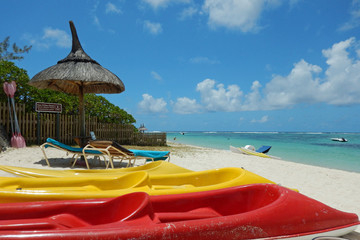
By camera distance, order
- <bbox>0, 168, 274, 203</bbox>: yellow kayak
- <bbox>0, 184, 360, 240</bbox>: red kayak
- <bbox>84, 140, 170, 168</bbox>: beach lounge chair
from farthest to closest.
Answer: <bbox>84, 140, 170, 168</bbox>: beach lounge chair, <bbox>0, 168, 274, 203</bbox>: yellow kayak, <bbox>0, 184, 360, 240</bbox>: red kayak

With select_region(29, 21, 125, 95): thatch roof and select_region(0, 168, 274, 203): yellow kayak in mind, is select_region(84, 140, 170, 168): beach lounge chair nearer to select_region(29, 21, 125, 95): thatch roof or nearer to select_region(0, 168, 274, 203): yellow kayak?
select_region(29, 21, 125, 95): thatch roof

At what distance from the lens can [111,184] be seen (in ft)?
9.65

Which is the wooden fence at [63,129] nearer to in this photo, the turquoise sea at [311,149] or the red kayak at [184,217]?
the turquoise sea at [311,149]

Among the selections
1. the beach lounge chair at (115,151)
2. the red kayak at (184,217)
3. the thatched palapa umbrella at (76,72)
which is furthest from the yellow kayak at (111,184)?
the thatched palapa umbrella at (76,72)

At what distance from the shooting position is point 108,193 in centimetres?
211

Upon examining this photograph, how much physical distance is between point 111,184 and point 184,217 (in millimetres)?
1237

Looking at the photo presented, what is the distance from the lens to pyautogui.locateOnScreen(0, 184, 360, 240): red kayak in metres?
1.38

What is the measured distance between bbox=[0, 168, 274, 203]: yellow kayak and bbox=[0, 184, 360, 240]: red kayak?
5.1 inches

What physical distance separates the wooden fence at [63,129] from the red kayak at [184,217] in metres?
9.52

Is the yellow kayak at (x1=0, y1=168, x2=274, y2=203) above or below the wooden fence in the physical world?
below

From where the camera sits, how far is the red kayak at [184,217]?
4.53ft

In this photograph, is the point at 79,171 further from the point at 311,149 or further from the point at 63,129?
the point at 311,149

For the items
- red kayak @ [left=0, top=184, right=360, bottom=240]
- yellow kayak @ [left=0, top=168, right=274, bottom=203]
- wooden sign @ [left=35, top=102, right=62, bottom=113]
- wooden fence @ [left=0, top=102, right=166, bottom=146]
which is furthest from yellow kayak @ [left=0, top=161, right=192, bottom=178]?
wooden sign @ [left=35, top=102, right=62, bottom=113]

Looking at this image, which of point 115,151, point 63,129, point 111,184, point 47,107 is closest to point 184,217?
point 111,184
